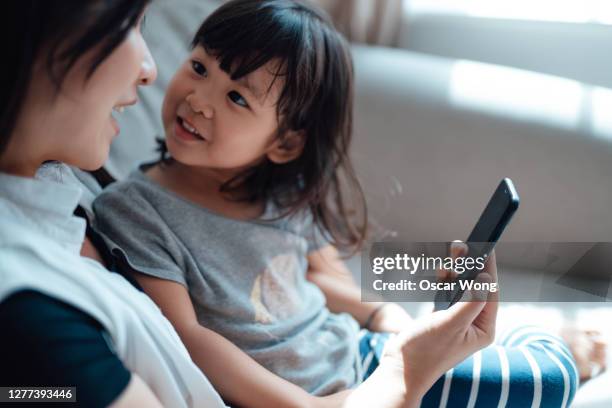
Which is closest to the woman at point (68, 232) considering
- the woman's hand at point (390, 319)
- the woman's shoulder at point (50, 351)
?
the woman's shoulder at point (50, 351)

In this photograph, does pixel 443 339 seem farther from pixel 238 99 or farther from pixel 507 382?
pixel 238 99

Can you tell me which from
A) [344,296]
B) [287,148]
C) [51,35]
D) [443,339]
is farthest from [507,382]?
[51,35]

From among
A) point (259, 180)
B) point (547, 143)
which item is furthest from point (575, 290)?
point (259, 180)

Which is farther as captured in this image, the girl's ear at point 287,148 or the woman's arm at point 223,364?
the girl's ear at point 287,148

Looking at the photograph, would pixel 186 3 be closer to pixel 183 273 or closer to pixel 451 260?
pixel 183 273

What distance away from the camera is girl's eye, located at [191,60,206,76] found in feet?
2.84

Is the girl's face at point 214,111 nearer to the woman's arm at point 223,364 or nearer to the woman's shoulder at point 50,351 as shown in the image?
the woman's arm at point 223,364

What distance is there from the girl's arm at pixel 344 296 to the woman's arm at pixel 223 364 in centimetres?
28

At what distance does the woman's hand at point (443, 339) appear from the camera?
2.28 ft

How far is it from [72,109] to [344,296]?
2.08 feet

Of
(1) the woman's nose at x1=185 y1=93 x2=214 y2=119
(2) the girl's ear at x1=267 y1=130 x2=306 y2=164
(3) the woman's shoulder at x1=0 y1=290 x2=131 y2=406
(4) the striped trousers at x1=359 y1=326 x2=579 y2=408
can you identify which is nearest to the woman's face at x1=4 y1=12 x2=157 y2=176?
(3) the woman's shoulder at x1=0 y1=290 x2=131 y2=406

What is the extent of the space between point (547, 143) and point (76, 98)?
88 centimetres

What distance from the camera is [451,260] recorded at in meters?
0.81

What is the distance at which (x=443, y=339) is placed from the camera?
710mm
